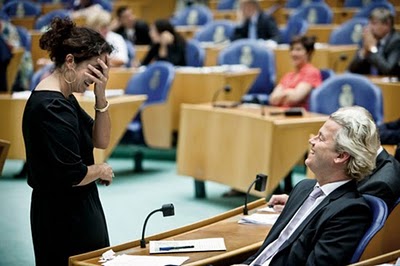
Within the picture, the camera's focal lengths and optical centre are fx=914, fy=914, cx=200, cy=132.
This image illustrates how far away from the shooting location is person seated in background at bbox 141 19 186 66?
8367mm

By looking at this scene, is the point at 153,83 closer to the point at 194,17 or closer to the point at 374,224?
the point at 374,224

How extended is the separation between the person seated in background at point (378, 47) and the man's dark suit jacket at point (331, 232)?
4305 mm

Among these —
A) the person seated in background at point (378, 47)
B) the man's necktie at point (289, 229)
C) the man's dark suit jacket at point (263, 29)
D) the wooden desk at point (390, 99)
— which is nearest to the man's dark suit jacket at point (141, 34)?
the man's dark suit jacket at point (263, 29)

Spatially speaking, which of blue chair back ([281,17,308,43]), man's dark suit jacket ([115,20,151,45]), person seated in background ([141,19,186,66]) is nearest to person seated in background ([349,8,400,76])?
person seated in background ([141,19,186,66])

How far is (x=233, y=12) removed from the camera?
487 inches

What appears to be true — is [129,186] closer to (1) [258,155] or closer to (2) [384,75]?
(1) [258,155]

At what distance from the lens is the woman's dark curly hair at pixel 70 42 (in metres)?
3.20

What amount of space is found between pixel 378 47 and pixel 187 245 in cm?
455

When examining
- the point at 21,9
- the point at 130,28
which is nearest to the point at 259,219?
the point at 130,28

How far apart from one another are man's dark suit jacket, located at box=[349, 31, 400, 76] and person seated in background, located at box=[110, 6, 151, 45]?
3249 mm

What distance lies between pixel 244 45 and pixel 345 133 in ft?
16.9

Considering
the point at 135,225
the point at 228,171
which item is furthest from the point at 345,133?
the point at 228,171

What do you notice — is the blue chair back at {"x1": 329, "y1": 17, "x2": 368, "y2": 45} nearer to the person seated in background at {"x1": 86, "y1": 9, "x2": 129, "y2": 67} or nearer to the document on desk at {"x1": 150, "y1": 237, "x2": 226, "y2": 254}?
the person seated in background at {"x1": 86, "y1": 9, "x2": 129, "y2": 67}

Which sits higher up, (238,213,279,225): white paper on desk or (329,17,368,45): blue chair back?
(329,17,368,45): blue chair back
